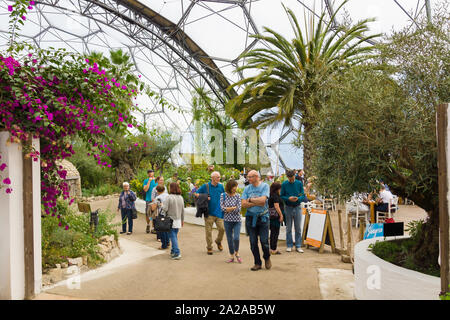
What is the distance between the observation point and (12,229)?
447 centimetres

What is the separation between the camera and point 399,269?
4062 mm

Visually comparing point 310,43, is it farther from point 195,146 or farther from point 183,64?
point 183,64


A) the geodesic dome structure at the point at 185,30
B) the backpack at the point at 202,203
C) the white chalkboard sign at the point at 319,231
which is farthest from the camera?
the geodesic dome structure at the point at 185,30

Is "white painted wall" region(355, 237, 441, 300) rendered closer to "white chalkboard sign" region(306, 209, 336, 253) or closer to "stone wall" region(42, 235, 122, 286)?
"white chalkboard sign" region(306, 209, 336, 253)

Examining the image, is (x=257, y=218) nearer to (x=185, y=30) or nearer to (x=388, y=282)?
(x=388, y=282)

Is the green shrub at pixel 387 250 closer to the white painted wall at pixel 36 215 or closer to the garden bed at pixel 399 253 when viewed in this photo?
the garden bed at pixel 399 253

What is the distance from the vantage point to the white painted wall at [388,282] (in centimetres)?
372

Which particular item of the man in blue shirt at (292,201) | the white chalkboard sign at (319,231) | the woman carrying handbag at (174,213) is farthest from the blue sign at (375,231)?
the woman carrying handbag at (174,213)

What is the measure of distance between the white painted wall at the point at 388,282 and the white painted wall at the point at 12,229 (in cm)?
423

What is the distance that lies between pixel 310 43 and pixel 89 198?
13755 mm

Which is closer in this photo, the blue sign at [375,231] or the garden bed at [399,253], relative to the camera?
the garden bed at [399,253]

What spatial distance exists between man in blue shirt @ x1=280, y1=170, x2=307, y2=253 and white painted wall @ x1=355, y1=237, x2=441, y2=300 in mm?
2918

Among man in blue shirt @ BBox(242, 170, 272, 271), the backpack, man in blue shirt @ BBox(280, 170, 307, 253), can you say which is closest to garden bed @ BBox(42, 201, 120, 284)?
the backpack
